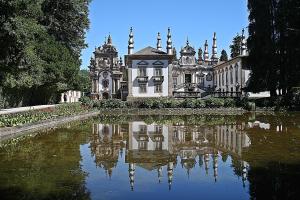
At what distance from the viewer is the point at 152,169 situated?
9.95 m

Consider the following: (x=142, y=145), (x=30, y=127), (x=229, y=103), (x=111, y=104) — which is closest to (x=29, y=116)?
(x=30, y=127)

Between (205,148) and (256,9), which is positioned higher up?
(256,9)

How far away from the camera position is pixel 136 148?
45.4ft

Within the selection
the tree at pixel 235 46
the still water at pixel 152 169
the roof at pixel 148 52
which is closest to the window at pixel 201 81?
the tree at pixel 235 46

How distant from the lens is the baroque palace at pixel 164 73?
5169 centimetres

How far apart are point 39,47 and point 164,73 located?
20.5 m

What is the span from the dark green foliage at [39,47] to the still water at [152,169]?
319 inches

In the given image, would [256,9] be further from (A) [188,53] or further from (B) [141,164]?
(B) [141,164]

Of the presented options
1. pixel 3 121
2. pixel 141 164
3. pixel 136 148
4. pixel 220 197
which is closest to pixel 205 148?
pixel 136 148

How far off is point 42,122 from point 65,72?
1768 centimetres

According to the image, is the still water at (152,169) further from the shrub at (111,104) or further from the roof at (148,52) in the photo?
the roof at (148,52)

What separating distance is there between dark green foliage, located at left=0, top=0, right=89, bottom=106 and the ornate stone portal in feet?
83.0

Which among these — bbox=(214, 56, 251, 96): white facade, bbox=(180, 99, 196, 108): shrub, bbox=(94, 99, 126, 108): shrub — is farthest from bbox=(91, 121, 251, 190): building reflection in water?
bbox=(214, 56, 251, 96): white facade

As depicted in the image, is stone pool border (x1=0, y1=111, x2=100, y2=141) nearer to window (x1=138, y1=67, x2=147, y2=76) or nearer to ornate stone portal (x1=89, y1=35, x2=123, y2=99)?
window (x1=138, y1=67, x2=147, y2=76)
